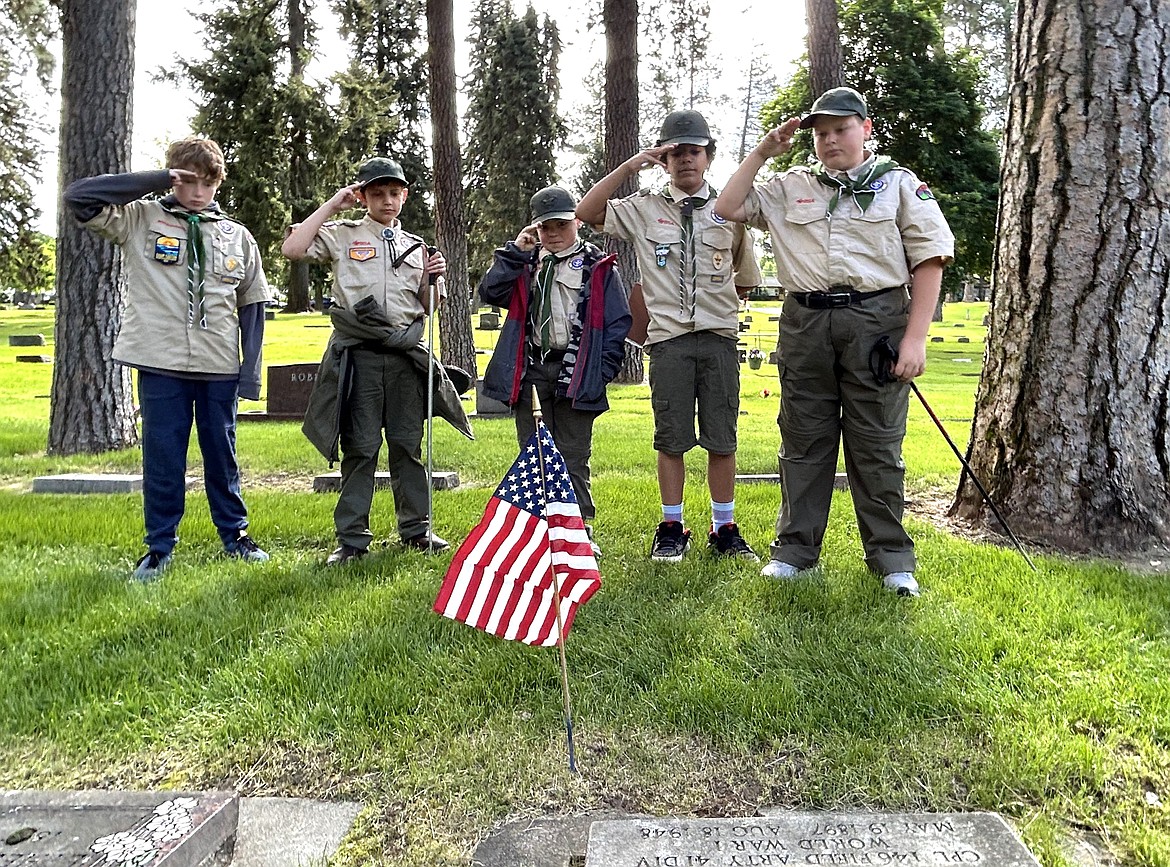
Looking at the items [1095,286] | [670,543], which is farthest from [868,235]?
[670,543]

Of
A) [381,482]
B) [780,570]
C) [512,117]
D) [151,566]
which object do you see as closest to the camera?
[780,570]

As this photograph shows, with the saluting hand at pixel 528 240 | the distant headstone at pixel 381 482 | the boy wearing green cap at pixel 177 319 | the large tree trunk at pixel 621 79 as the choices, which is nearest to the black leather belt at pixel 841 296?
the saluting hand at pixel 528 240

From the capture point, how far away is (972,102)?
24.7 metres

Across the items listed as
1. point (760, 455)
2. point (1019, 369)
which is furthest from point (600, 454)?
point (1019, 369)

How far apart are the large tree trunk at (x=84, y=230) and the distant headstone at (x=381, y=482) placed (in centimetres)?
265

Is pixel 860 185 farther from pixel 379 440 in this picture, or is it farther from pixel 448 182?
pixel 448 182

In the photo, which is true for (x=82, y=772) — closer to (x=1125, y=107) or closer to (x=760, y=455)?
(x=1125, y=107)

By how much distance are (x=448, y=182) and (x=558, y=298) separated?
9.34 m

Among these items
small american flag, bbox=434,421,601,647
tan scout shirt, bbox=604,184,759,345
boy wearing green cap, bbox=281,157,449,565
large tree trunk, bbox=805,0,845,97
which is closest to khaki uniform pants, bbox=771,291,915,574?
tan scout shirt, bbox=604,184,759,345

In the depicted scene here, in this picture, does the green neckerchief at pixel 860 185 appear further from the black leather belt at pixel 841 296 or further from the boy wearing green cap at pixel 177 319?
the boy wearing green cap at pixel 177 319

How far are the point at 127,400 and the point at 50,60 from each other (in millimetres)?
7686

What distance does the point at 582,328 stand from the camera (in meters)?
4.77

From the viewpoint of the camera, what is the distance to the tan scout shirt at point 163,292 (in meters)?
4.48

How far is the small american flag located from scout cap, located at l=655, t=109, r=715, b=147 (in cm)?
203
